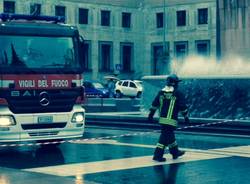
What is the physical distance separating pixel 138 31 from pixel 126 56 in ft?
9.97

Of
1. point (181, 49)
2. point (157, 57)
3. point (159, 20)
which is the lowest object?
point (157, 57)

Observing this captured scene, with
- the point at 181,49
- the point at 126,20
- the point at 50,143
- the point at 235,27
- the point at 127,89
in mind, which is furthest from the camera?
the point at 126,20

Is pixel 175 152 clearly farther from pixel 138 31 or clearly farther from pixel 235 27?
pixel 138 31

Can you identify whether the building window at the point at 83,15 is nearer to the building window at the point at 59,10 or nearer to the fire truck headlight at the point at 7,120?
the building window at the point at 59,10

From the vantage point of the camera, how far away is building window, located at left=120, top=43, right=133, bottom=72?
69.8m

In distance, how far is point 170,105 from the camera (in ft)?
42.9

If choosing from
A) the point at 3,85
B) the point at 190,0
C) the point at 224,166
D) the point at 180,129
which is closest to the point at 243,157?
the point at 224,166

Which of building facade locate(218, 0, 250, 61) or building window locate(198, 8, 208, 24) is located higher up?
building window locate(198, 8, 208, 24)

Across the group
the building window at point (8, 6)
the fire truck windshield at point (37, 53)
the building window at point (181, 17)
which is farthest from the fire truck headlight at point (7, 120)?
the building window at point (181, 17)

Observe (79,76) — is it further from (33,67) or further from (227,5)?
(227,5)

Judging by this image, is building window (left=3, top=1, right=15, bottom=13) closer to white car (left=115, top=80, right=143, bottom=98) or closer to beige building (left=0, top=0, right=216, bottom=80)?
beige building (left=0, top=0, right=216, bottom=80)

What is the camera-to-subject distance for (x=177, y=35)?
68.1 meters

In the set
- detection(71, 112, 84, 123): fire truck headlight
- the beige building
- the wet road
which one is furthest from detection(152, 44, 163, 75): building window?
detection(71, 112, 84, 123): fire truck headlight

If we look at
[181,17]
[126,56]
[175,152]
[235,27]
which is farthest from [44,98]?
[126,56]
